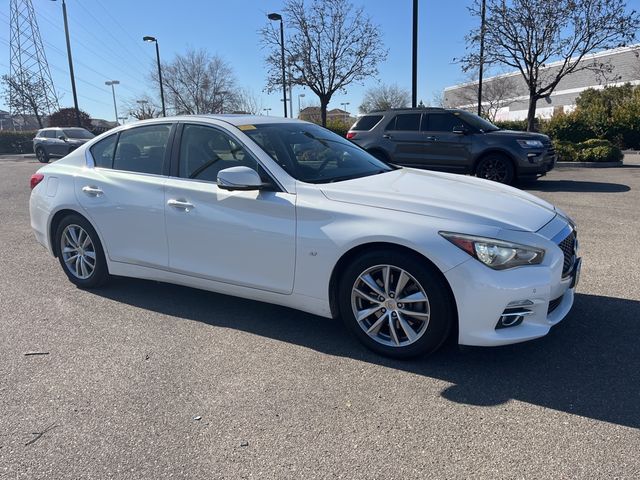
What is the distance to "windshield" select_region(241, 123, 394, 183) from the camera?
3.97 m

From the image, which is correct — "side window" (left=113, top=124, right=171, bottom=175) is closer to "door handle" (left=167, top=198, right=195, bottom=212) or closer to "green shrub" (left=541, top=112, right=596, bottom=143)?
"door handle" (left=167, top=198, right=195, bottom=212)

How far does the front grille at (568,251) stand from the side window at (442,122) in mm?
8279

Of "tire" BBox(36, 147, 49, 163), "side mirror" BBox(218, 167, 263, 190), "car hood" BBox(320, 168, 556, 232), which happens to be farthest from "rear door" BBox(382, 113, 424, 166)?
"tire" BBox(36, 147, 49, 163)

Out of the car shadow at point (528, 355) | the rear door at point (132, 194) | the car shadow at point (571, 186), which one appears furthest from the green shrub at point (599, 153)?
the rear door at point (132, 194)

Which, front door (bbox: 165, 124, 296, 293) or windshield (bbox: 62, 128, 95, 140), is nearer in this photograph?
front door (bbox: 165, 124, 296, 293)

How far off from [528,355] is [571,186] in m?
9.13

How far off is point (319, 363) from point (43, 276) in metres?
3.64

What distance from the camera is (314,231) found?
3.55 metres

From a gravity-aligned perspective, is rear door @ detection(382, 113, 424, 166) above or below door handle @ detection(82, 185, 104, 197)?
above

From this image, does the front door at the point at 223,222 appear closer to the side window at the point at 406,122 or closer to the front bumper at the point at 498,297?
the front bumper at the point at 498,297

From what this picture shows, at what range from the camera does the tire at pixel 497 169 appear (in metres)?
11.0

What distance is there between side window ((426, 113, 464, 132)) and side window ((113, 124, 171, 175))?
8209mm

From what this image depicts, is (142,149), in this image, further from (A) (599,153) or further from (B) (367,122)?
(A) (599,153)

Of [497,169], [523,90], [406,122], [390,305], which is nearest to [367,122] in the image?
[406,122]
